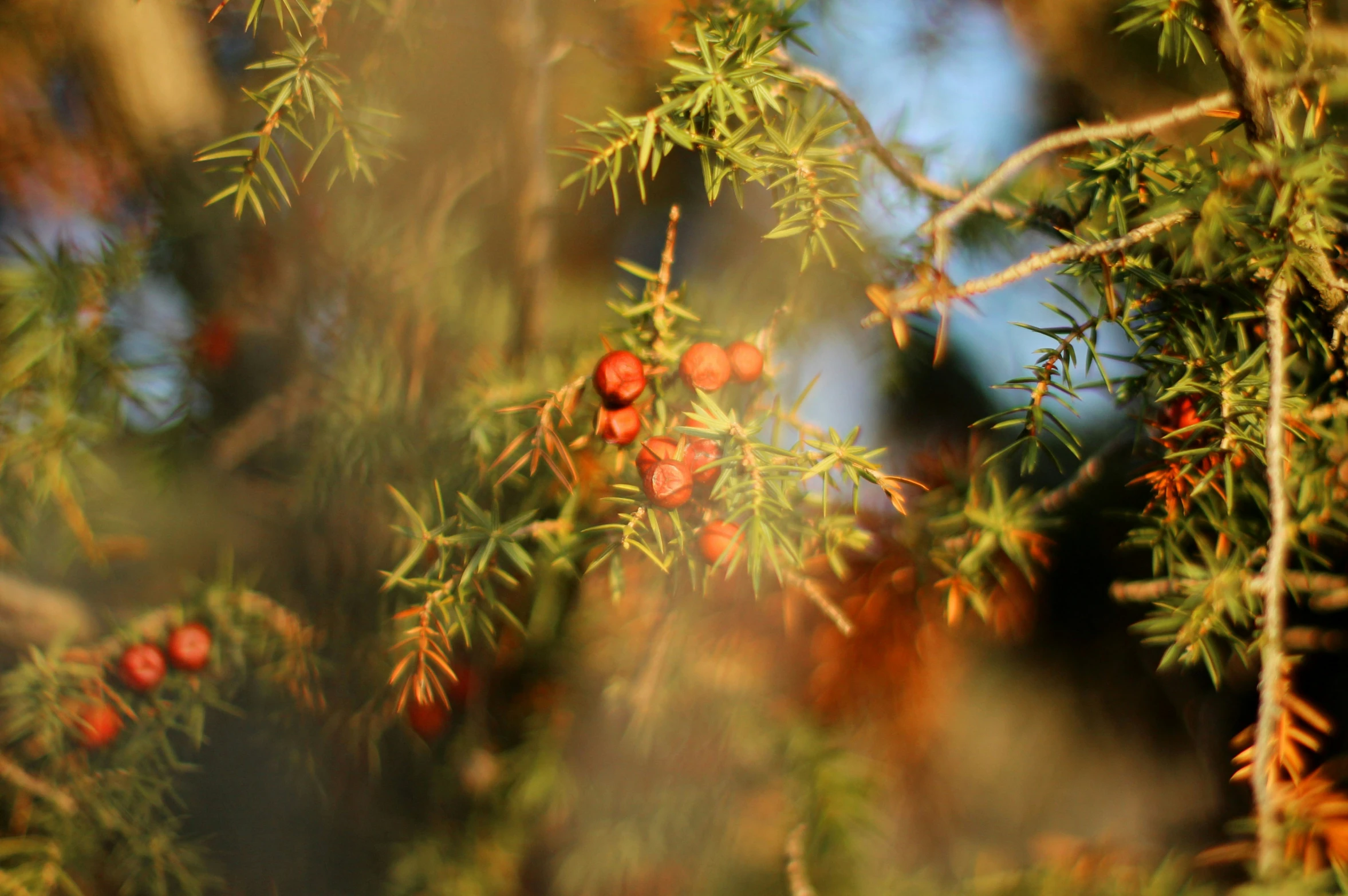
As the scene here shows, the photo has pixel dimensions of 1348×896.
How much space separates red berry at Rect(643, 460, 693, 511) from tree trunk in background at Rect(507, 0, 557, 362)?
0.22 m

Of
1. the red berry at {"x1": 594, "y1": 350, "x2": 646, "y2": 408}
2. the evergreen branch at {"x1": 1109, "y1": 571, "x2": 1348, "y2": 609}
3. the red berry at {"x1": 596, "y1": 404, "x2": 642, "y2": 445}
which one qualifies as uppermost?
the red berry at {"x1": 594, "y1": 350, "x2": 646, "y2": 408}

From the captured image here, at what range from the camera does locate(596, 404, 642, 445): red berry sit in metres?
0.25

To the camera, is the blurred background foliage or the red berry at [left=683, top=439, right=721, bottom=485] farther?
the blurred background foliage

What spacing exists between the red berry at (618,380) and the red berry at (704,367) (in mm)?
22

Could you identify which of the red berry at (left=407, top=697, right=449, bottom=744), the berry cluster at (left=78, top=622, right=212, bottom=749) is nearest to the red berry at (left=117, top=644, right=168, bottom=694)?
the berry cluster at (left=78, top=622, right=212, bottom=749)

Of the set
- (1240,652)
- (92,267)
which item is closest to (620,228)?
(92,267)

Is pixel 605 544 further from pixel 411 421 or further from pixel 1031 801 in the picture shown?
pixel 1031 801

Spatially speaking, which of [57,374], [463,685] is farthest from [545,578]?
[57,374]

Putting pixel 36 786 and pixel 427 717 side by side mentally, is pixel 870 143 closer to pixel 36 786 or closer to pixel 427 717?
pixel 427 717

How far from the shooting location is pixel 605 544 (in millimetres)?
256

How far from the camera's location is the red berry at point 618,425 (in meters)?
0.25

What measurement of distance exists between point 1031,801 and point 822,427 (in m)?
0.44

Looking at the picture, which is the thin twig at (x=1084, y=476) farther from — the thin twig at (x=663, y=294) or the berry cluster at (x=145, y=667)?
the berry cluster at (x=145, y=667)

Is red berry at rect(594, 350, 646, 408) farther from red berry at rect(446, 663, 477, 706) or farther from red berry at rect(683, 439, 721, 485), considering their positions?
red berry at rect(446, 663, 477, 706)
